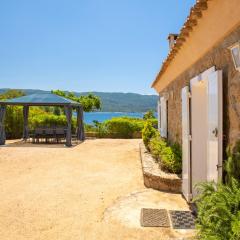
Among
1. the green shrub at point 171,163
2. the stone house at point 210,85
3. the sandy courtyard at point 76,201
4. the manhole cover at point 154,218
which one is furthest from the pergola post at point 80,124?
the manhole cover at point 154,218

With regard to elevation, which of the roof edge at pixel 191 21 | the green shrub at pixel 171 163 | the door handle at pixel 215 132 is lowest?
the green shrub at pixel 171 163

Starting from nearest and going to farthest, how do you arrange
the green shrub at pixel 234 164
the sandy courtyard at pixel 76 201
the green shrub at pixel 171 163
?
the green shrub at pixel 234 164 → the sandy courtyard at pixel 76 201 → the green shrub at pixel 171 163

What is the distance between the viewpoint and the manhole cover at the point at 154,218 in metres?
4.56

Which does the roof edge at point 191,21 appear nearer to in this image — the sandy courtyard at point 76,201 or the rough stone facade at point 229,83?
the rough stone facade at point 229,83

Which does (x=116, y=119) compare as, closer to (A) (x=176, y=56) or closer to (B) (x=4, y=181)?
(B) (x=4, y=181)

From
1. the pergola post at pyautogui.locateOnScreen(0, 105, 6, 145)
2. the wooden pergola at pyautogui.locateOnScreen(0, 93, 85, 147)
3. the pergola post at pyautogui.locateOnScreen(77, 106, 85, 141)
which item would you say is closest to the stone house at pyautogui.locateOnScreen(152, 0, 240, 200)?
the wooden pergola at pyautogui.locateOnScreen(0, 93, 85, 147)

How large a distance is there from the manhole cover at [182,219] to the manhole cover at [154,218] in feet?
0.38

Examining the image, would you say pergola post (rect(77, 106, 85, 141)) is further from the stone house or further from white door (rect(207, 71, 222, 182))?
white door (rect(207, 71, 222, 182))

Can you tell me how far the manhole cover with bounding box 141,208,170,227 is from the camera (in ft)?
15.0

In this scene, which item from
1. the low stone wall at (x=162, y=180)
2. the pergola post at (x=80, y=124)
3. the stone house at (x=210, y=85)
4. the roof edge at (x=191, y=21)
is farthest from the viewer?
the pergola post at (x=80, y=124)

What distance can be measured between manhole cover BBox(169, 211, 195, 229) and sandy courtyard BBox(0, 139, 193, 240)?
0.25m

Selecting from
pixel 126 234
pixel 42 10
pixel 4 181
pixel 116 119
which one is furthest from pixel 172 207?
pixel 116 119

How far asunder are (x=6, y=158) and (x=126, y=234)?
8510mm

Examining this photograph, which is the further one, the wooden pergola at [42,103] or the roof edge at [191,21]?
the wooden pergola at [42,103]
